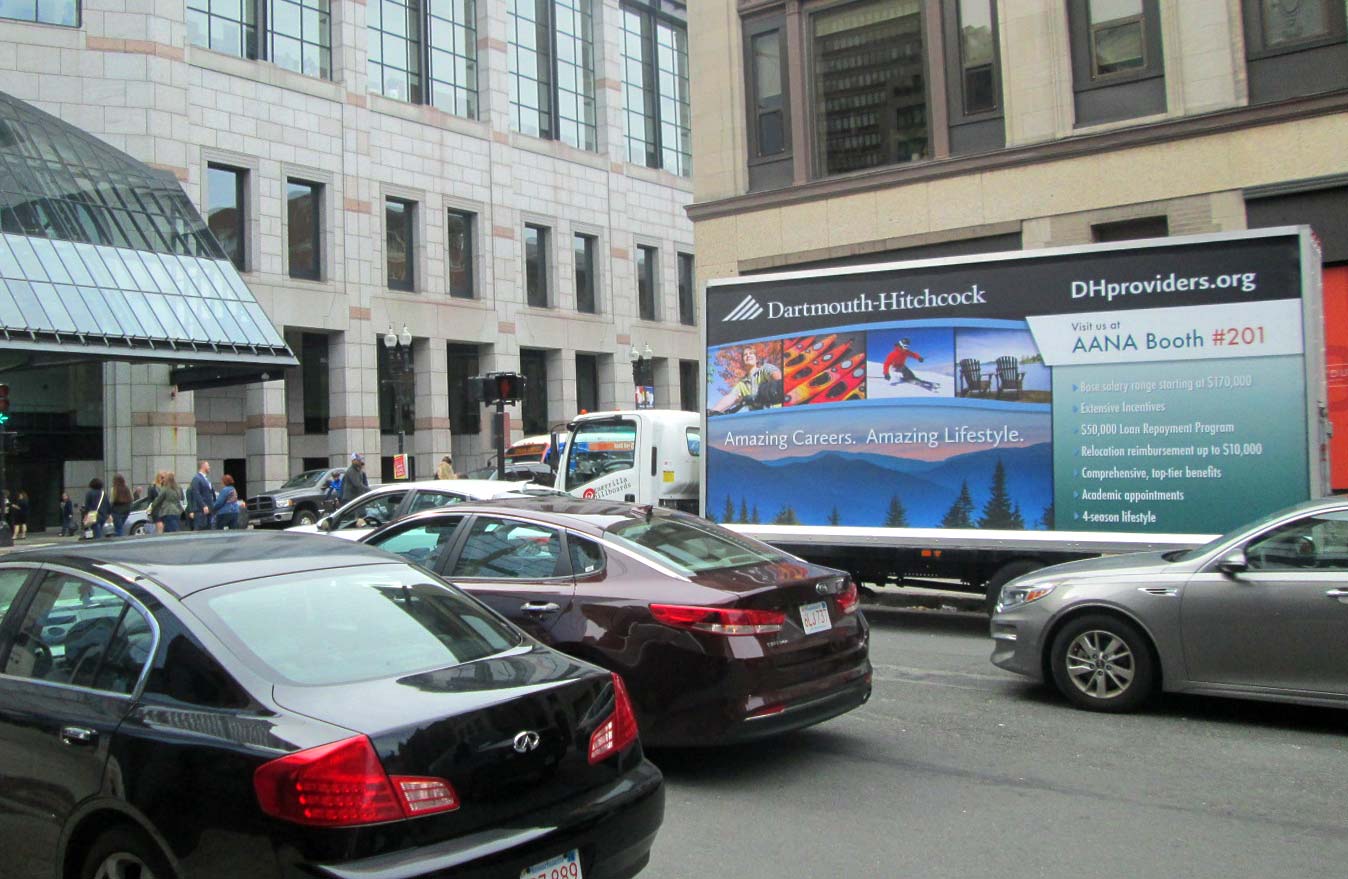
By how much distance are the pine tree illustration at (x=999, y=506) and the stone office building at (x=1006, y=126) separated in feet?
30.0

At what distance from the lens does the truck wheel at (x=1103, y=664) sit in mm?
8016

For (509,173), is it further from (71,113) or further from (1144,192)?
(1144,192)

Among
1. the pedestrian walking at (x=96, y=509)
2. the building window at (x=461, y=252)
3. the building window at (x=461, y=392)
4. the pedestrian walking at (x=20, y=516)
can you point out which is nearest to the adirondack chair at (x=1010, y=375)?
the pedestrian walking at (x=96, y=509)

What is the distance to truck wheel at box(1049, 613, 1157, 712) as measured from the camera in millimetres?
8016

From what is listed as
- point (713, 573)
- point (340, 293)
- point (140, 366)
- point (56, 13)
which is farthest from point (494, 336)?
point (713, 573)

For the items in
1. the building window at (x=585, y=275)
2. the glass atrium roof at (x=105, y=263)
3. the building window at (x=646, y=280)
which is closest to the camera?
the glass atrium roof at (x=105, y=263)

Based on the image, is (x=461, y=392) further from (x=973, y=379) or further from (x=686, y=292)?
(x=973, y=379)

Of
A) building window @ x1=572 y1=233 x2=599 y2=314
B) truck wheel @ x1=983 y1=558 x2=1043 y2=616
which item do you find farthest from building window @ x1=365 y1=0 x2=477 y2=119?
truck wheel @ x1=983 y1=558 x2=1043 y2=616

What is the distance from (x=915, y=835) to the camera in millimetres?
5602

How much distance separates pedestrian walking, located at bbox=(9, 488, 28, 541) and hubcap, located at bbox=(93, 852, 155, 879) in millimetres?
32080

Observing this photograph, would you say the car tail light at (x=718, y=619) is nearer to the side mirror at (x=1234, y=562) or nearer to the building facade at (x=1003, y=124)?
the side mirror at (x=1234, y=562)

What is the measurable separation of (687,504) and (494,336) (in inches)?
1067

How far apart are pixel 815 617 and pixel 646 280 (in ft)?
149

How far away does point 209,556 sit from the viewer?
454 cm
